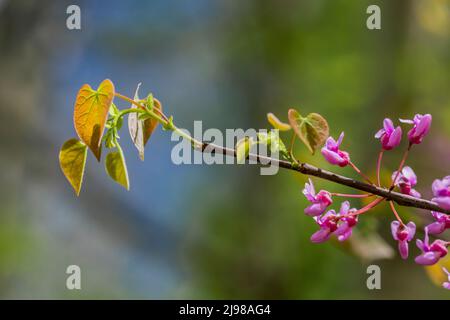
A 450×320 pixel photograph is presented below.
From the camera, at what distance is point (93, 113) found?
3.29 feet

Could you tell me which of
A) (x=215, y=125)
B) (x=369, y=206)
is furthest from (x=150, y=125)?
(x=215, y=125)

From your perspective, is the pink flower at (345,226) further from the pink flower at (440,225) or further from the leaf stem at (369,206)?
the pink flower at (440,225)

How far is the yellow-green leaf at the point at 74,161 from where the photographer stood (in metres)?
1.05

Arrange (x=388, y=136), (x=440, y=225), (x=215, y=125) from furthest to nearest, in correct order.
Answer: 1. (x=215, y=125)
2. (x=388, y=136)
3. (x=440, y=225)

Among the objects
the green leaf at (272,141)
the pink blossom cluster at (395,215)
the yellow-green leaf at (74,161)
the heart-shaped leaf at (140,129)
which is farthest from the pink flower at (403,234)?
the yellow-green leaf at (74,161)

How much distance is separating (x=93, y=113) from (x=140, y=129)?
10cm

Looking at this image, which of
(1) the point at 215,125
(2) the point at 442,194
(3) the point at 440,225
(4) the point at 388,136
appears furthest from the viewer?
(1) the point at 215,125

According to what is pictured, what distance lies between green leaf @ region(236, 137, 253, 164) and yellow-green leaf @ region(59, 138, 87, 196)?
1.05 feet

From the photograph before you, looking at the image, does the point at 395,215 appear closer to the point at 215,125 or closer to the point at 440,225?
the point at 440,225

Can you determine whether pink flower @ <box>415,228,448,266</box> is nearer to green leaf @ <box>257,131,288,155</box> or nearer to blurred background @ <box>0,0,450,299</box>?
green leaf @ <box>257,131,288,155</box>

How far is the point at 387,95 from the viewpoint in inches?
196

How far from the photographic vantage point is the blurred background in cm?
475

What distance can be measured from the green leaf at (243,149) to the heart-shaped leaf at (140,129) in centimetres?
22
